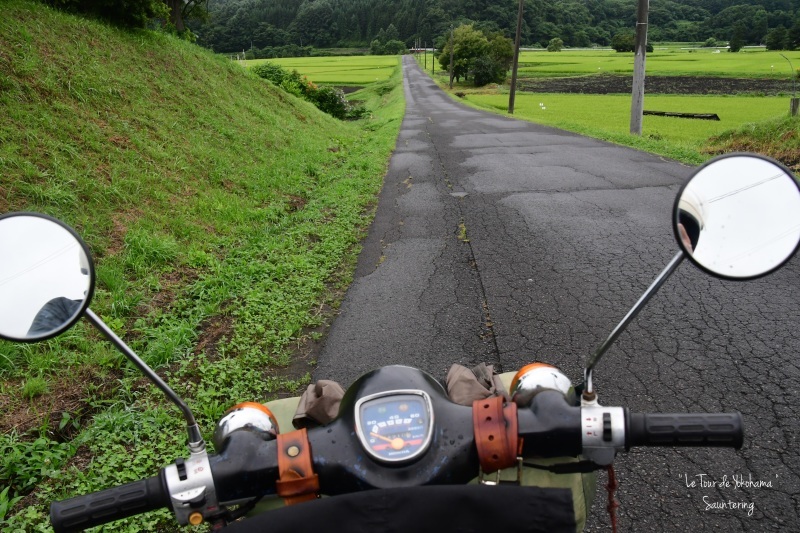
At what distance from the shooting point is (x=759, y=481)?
8.14ft

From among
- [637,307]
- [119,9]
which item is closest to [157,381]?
[637,307]

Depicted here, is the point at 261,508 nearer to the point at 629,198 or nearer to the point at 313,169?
the point at 629,198

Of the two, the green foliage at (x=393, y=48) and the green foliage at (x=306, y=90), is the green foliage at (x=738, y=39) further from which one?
the green foliage at (x=306, y=90)

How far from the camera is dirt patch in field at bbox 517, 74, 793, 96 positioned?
33.5m

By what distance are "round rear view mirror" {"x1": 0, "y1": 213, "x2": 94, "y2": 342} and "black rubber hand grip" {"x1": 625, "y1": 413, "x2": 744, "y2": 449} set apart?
3.79 ft

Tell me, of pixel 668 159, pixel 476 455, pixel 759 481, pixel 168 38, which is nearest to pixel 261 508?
pixel 476 455

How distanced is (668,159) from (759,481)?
956cm

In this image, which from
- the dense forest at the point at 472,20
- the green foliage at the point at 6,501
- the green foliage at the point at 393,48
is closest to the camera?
the green foliage at the point at 6,501

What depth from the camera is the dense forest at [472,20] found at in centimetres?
8199

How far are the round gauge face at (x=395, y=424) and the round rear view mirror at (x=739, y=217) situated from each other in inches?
24.5

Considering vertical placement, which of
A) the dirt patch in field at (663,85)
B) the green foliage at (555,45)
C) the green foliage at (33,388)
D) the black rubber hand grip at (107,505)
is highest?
the green foliage at (555,45)

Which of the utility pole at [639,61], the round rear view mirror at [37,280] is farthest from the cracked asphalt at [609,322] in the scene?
the utility pole at [639,61]

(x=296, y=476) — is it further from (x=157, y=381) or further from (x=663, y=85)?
(x=663, y=85)

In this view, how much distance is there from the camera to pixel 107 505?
1.08 meters
